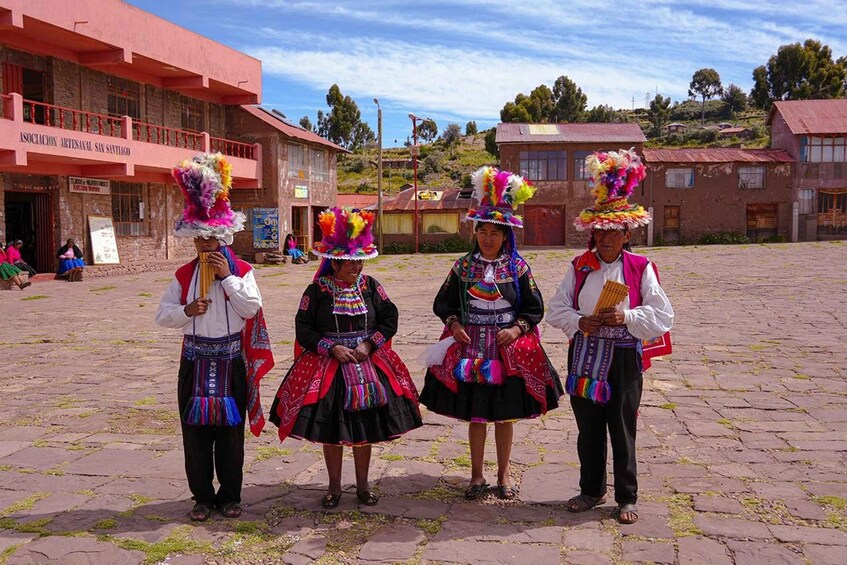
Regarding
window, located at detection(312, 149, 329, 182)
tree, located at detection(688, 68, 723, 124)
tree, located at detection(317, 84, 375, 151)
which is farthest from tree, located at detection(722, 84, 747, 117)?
window, located at detection(312, 149, 329, 182)

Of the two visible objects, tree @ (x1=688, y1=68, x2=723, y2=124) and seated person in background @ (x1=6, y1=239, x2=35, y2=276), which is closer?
seated person in background @ (x1=6, y1=239, x2=35, y2=276)

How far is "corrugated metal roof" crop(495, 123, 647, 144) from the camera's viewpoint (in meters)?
36.0

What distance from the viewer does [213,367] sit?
13.7 feet

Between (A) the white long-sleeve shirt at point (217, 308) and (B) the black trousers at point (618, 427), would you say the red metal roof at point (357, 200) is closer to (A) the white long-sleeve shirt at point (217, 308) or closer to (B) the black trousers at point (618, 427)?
(A) the white long-sleeve shirt at point (217, 308)

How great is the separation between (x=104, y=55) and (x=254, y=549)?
1945 centimetres

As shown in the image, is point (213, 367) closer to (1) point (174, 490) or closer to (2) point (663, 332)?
(1) point (174, 490)

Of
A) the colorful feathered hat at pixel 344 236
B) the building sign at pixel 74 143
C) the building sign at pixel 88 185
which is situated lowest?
the colorful feathered hat at pixel 344 236

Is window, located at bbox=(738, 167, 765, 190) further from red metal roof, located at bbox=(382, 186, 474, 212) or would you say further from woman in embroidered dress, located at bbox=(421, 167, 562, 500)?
woman in embroidered dress, located at bbox=(421, 167, 562, 500)

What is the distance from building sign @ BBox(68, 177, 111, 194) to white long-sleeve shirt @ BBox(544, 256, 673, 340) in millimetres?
19140

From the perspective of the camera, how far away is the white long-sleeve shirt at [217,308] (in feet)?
13.4

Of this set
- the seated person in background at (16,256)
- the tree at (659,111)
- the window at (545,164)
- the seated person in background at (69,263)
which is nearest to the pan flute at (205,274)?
the seated person in background at (16,256)

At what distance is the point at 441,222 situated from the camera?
3669 centimetres

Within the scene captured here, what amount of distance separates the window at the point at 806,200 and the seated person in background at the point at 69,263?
104 feet

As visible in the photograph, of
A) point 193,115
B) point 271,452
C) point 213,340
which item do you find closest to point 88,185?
point 193,115
